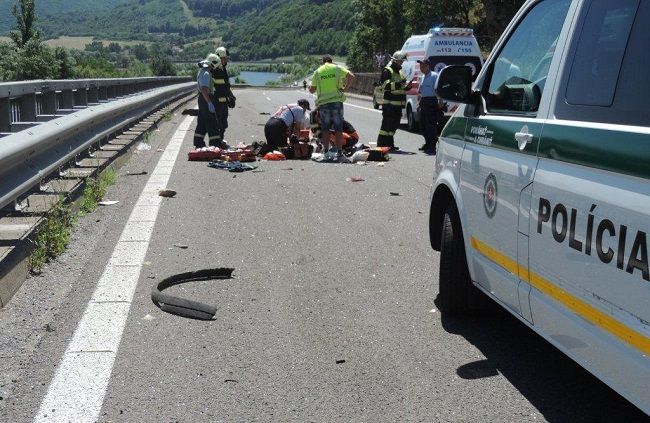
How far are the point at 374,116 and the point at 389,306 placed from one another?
23932mm

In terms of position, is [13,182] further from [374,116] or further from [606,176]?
[374,116]

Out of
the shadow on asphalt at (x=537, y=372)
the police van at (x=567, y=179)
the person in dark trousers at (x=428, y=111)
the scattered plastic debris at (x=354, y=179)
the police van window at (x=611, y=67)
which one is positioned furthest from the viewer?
the person in dark trousers at (x=428, y=111)

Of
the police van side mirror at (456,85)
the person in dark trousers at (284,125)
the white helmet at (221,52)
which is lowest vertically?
the person in dark trousers at (284,125)

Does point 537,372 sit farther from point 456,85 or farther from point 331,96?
point 331,96

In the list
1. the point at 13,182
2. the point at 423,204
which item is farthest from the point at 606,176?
the point at 423,204

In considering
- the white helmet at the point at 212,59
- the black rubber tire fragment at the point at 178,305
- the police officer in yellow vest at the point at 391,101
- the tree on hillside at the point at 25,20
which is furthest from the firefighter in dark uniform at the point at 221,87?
the tree on hillside at the point at 25,20

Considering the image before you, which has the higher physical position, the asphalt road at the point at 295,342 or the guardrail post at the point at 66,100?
the guardrail post at the point at 66,100

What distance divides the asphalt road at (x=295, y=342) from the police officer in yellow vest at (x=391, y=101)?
27.1ft

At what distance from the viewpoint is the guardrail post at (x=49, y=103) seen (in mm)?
11805

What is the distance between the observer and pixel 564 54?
396 cm

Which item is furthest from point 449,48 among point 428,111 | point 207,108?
point 207,108

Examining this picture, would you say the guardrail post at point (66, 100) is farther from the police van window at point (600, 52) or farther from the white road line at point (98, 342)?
the police van window at point (600, 52)

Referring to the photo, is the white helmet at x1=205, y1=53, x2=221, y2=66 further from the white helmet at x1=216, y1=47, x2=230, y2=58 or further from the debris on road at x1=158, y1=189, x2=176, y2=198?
the debris on road at x1=158, y1=189, x2=176, y2=198

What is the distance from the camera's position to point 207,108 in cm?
1554
